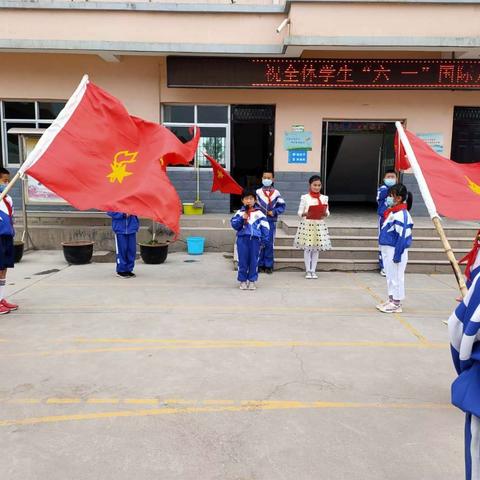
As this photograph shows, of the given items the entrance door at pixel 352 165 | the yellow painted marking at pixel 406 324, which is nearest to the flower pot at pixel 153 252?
the yellow painted marking at pixel 406 324

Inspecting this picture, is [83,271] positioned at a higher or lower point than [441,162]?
lower

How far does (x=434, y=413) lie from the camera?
3.46 metres

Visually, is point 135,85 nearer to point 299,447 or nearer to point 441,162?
point 441,162

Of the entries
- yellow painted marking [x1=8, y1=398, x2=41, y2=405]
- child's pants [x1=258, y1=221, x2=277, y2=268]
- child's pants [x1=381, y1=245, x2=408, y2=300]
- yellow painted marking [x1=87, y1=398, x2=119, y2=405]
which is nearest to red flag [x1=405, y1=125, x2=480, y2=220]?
child's pants [x1=381, y1=245, x2=408, y2=300]

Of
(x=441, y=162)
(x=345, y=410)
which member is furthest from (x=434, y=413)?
(x=441, y=162)

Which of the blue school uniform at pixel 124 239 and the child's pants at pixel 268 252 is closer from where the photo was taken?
the blue school uniform at pixel 124 239

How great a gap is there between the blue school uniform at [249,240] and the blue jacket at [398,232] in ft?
6.50

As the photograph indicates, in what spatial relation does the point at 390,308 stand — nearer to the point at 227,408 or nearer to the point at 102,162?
the point at 227,408

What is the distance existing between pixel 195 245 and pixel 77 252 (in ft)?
7.97

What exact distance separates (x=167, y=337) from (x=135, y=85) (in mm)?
8067

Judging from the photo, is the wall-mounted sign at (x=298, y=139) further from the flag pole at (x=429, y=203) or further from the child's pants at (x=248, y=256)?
the flag pole at (x=429, y=203)

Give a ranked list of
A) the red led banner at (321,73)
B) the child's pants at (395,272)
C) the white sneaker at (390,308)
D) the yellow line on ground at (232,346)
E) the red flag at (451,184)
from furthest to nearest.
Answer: the red led banner at (321,73) → the white sneaker at (390,308) → the child's pants at (395,272) → the yellow line on ground at (232,346) → the red flag at (451,184)

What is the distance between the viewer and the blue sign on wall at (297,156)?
1137 cm

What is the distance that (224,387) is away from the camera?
3.81m
